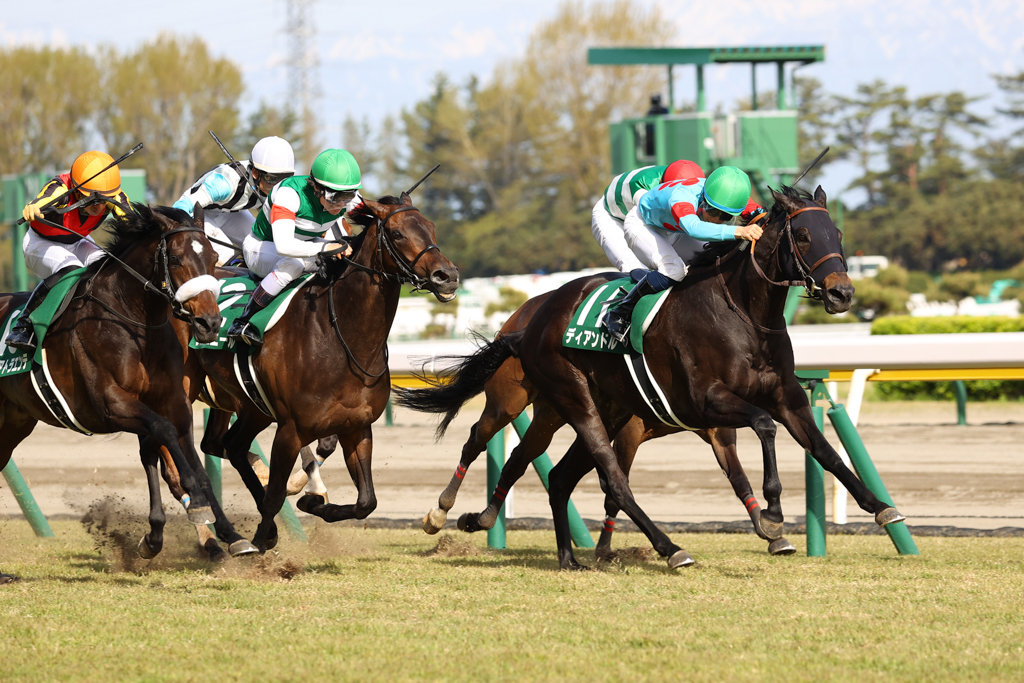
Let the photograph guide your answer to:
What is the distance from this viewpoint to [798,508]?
7676 millimetres

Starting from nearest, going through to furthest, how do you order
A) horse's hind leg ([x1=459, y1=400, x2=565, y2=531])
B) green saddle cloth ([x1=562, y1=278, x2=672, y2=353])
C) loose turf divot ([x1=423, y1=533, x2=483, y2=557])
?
green saddle cloth ([x1=562, y1=278, x2=672, y2=353])
horse's hind leg ([x1=459, y1=400, x2=565, y2=531])
loose turf divot ([x1=423, y1=533, x2=483, y2=557])

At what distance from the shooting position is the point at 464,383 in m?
6.52

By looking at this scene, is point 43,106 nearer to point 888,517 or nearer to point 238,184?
point 238,184

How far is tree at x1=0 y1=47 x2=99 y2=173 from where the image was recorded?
44469 mm

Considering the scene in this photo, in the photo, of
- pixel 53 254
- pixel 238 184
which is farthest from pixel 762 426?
pixel 53 254

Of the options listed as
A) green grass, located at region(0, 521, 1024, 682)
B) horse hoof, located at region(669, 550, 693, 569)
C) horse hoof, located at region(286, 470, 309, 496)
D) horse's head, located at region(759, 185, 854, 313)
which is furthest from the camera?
horse hoof, located at region(286, 470, 309, 496)

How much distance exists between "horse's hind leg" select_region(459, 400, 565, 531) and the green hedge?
7810mm

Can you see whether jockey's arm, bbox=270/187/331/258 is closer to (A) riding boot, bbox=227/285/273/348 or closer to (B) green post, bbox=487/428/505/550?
(A) riding boot, bbox=227/285/273/348


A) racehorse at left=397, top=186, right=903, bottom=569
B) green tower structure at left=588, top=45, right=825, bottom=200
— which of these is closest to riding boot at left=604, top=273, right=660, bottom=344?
racehorse at left=397, top=186, right=903, bottom=569

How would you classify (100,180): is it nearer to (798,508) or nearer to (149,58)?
(798,508)

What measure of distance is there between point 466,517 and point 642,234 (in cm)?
165

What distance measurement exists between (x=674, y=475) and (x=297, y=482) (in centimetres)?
376

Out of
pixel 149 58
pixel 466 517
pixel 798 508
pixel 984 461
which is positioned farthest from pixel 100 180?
Answer: pixel 149 58

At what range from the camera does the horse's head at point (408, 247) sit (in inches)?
211
